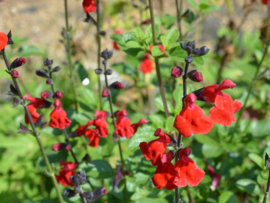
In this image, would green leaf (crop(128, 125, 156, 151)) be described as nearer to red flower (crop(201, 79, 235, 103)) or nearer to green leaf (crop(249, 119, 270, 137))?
red flower (crop(201, 79, 235, 103))

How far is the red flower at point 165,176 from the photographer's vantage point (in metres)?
1.16

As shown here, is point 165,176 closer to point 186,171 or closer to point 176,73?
point 186,171

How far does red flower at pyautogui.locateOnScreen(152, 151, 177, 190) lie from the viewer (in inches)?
45.8

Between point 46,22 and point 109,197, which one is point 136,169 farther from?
point 46,22

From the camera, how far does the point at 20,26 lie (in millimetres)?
6238

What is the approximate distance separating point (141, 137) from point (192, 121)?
38 cm

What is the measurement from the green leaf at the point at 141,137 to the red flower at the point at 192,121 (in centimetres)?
34

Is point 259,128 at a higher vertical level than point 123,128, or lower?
lower

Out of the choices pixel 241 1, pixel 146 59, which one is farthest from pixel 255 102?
pixel 241 1

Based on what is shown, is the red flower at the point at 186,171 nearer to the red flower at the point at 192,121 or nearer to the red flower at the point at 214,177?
the red flower at the point at 192,121

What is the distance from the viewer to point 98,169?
66.1 inches

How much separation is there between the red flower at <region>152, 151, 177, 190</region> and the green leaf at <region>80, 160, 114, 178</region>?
1.87 ft

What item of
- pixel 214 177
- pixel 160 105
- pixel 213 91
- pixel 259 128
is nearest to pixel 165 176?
pixel 213 91

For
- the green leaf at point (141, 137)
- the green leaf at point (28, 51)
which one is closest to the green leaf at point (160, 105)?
the green leaf at point (141, 137)
